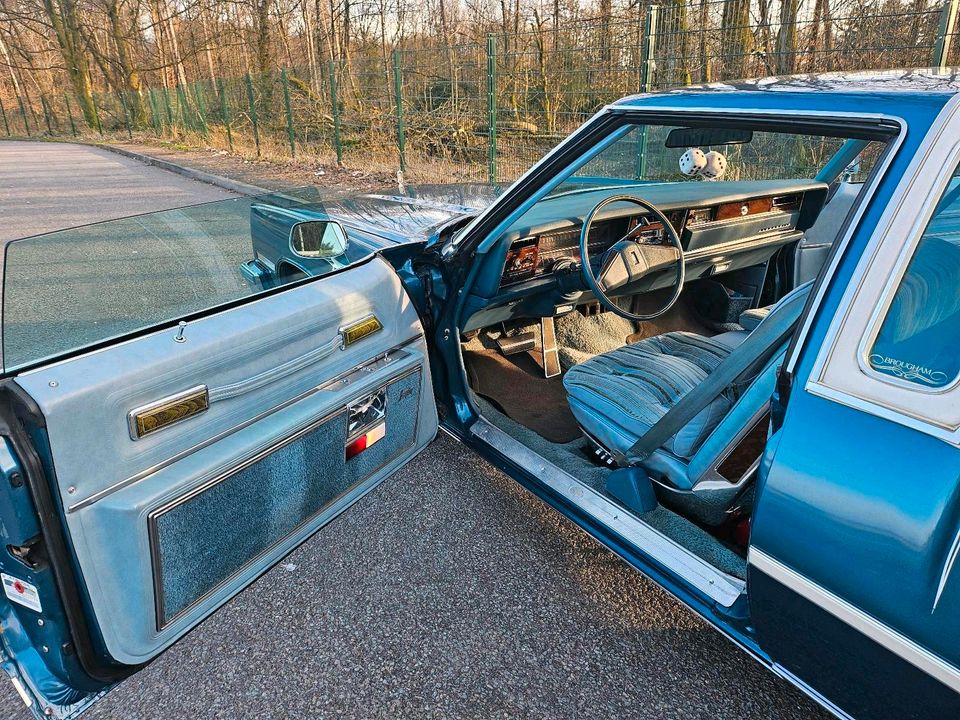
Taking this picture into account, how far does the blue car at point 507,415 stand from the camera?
1.28m

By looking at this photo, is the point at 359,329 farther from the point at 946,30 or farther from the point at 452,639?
the point at 946,30

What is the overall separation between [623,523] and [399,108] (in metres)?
10.3

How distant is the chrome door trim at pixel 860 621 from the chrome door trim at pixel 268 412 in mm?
1240

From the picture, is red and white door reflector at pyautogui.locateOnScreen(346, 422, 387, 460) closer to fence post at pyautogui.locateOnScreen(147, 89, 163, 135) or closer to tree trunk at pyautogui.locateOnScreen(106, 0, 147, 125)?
fence post at pyautogui.locateOnScreen(147, 89, 163, 135)

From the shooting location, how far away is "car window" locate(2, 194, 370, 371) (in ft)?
5.30

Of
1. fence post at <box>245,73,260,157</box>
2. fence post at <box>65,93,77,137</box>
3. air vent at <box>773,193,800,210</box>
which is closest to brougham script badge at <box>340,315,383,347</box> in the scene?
air vent at <box>773,193,800,210</box>

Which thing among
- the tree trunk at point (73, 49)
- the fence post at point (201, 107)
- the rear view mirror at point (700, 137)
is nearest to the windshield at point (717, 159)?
the rear view mirror at point (700, 137)

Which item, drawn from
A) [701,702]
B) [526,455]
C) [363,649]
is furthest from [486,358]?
[701,702]

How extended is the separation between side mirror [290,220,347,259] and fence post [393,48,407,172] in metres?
9.05

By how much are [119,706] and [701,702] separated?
173cm

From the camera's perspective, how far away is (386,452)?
2254 mm

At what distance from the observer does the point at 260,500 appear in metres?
1.76

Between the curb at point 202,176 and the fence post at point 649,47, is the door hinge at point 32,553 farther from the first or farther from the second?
the fence post at point 649,47

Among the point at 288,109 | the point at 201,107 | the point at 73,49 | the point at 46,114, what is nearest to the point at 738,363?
the point at 288,109
